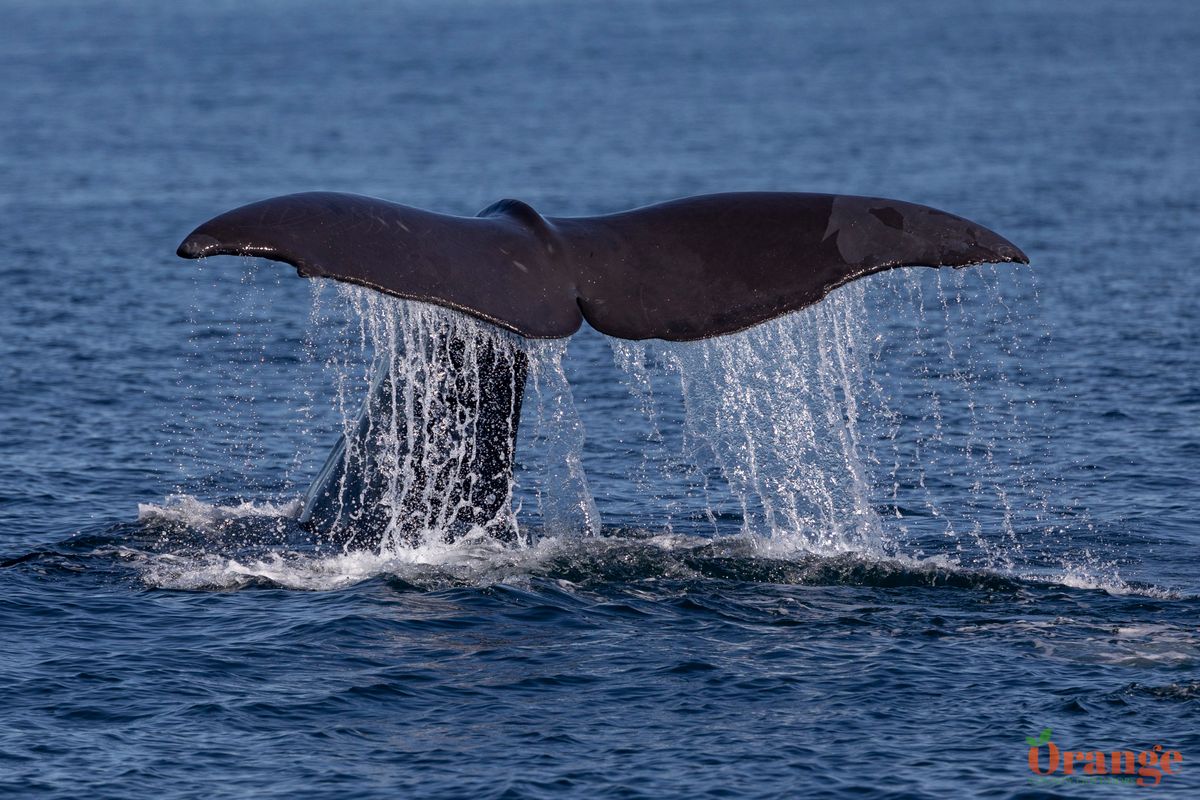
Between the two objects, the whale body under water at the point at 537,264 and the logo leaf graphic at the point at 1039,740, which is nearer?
the whale body under water at the point at 537,264

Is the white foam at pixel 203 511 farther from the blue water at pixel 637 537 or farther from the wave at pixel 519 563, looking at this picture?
the wave at pixel 519 563

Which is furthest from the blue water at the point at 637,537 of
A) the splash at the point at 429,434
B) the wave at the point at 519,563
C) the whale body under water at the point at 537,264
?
the whale body under water at the point at 537,264

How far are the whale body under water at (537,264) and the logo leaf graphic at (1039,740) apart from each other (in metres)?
2.48

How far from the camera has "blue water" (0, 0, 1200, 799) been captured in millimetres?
9328

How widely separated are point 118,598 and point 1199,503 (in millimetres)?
8382

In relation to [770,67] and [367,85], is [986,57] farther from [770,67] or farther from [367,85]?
[367,85]

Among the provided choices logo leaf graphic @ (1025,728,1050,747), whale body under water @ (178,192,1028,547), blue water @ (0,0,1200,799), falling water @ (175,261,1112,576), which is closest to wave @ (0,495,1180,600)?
blue water @ (0,0,1200,799)

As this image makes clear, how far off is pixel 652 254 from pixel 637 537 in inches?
142

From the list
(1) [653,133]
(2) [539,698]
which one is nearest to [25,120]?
(1) [653,133]

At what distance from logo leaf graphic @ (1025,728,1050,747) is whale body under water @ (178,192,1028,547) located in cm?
248

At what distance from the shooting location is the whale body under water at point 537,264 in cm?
875

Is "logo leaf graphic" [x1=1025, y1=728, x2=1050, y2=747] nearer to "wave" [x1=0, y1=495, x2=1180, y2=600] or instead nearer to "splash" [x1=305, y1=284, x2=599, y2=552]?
"wave" [x1=0, y1=495, x2=1180, y2=600]

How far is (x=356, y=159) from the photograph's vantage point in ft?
123

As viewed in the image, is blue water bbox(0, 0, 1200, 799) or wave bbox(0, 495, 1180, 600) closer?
blue water bbox(0, 0, 1200, 799)
